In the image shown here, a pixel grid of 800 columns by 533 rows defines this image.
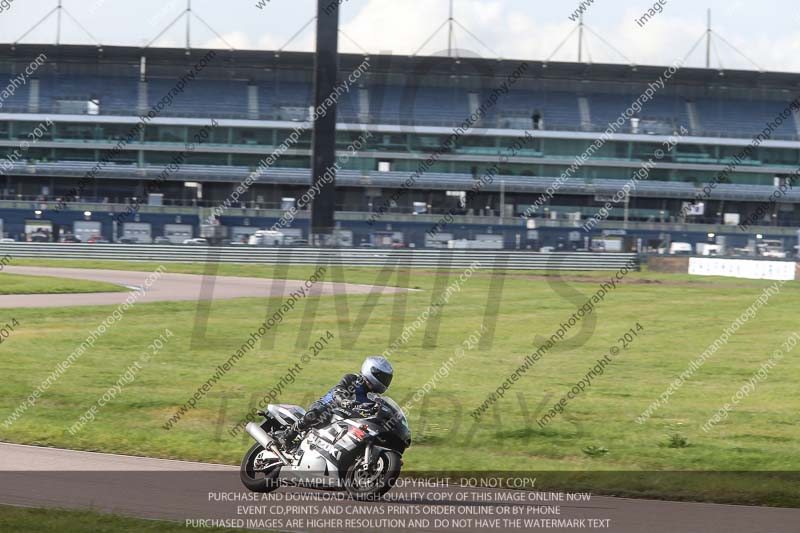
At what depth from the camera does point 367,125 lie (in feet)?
270

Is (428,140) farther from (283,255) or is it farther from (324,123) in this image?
(283,255)

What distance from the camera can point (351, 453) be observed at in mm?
9453

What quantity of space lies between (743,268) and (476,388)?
123ft

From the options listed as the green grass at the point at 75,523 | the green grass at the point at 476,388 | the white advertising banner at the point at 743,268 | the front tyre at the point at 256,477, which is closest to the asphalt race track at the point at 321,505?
the front tyre at the point at 256,477

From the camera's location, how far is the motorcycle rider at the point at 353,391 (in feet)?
31.3

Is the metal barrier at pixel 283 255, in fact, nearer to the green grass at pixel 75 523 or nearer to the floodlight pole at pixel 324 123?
the floodlight pole at pixel 324 123

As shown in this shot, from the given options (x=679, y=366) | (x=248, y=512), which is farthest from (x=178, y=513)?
(x=679, y=366)

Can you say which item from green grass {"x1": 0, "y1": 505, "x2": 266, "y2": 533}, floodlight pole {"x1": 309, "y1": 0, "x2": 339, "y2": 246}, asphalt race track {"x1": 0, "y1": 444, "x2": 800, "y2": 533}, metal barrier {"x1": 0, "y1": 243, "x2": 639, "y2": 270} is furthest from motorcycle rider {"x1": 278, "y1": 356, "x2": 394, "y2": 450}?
floodlight pole {"x1": 309, "y1": 0, "x2": 339, "y2": 246}

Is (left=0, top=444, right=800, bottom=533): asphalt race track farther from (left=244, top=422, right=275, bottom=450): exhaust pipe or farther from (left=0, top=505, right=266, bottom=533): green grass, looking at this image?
(left=244, top=422, right=275, bottom=450): exhaust pipe

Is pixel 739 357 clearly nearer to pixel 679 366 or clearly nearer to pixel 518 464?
pixel 679 366

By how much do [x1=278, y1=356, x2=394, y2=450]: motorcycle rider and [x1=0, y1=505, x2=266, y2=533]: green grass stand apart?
1479 millimetres

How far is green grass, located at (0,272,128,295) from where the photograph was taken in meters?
33.4

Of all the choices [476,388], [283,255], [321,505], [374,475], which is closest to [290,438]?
[321,505]

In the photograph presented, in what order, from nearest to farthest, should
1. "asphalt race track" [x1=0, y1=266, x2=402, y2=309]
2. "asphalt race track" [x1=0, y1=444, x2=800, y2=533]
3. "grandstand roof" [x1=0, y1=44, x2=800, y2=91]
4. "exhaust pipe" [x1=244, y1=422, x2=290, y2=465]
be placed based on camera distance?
"asphalt race track" [x1=0, y1=444, x2=800, y2=533], "exhaust pipe" [x1=244, y1=422, x2=290, y2=465], "asphalt race track" [x1=0, y1=266, x2=402, y2=309], "grandstand roof" [x1=0, y1=44, x2=800, y2=91]
